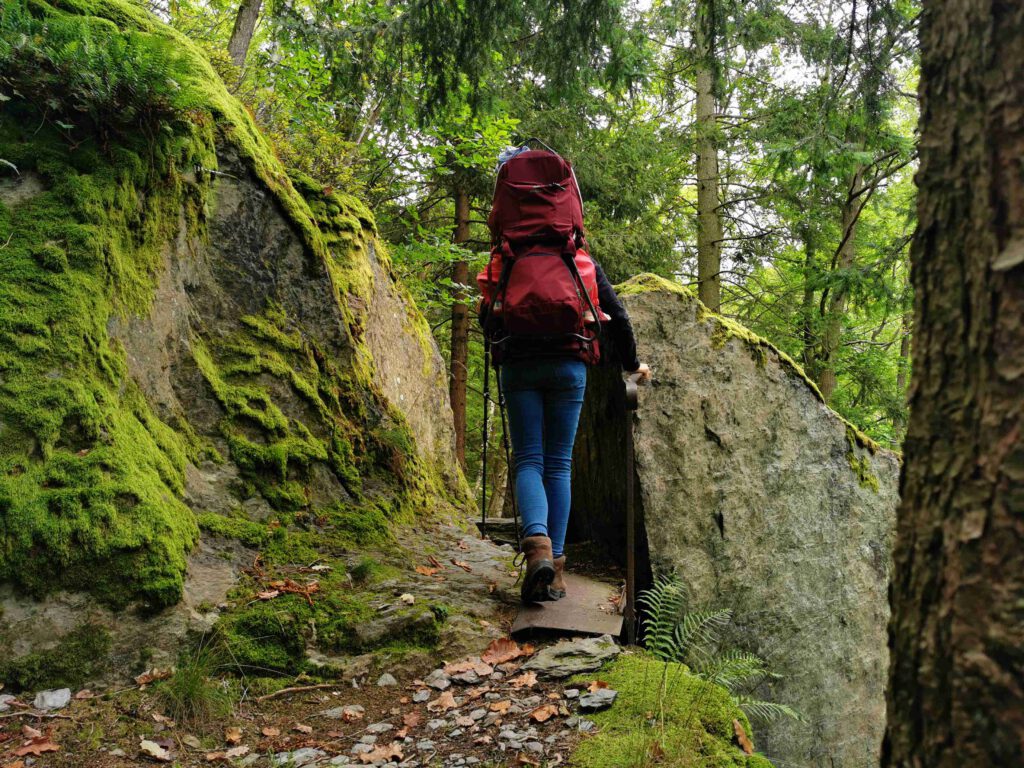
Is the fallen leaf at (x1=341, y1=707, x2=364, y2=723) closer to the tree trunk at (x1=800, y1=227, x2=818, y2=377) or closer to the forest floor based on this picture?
the forest floor

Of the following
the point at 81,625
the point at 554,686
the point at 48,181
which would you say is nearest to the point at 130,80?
the point at 48,181

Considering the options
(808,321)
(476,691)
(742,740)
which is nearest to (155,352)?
(476,691)

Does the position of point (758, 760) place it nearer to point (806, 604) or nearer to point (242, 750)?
point (242, 750)

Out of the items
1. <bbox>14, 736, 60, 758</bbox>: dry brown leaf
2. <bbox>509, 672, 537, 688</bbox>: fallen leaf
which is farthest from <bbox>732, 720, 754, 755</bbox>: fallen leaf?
<bbox>14, 736, 60, 758</bbox>: dry brown leaf

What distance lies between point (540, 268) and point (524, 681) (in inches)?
87.9

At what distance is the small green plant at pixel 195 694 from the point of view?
2994mm

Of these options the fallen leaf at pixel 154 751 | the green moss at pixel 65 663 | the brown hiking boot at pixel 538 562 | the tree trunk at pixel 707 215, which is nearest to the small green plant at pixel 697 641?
the brown hiking boot at pixel 538 562

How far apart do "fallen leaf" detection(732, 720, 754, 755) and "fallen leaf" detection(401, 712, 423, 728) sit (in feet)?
4.69

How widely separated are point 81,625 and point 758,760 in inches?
120

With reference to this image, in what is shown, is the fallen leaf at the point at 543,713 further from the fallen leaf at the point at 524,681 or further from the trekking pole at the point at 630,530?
the trekking pole at the point at 630,530

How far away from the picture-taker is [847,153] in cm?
593

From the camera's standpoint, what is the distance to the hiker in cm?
393

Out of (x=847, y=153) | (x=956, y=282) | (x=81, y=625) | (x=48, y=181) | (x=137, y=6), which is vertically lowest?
(x=81, y=625)

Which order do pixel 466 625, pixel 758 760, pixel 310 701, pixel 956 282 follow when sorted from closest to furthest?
pixel 956 282, pixel 758 760, pixel 310 701, pixel 466 625
